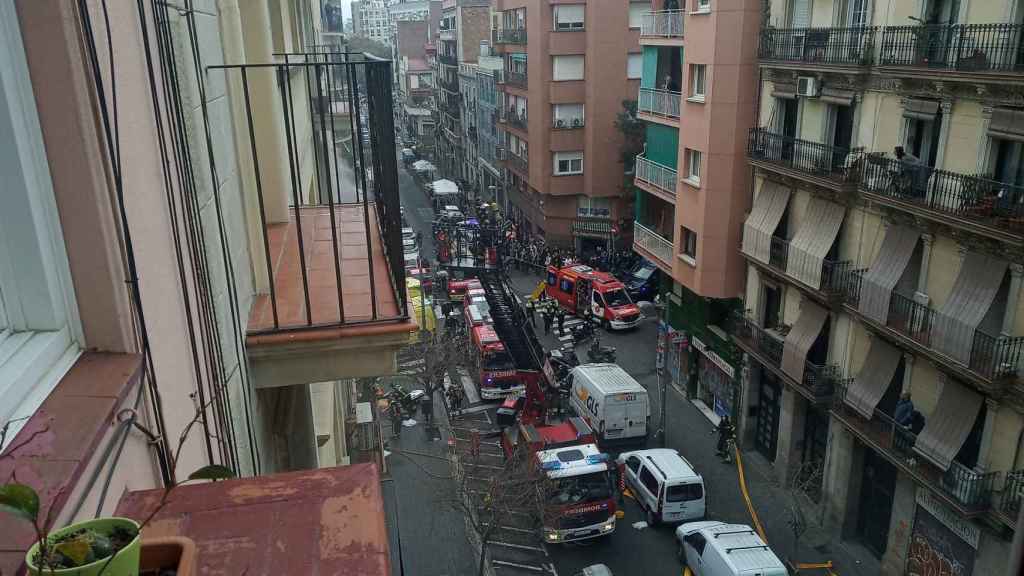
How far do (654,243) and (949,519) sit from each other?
12.7 m

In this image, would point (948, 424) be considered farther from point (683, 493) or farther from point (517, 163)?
point (517, 163)

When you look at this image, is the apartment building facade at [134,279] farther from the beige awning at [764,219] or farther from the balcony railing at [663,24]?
the balcony railing at [663,24]

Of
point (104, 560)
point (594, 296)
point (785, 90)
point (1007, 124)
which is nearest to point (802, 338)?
point (785, 90)

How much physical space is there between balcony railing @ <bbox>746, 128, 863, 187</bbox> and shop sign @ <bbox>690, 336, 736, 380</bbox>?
6.01m

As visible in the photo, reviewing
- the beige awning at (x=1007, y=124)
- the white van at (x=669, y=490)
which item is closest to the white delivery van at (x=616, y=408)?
the white van at (x=669, y=490)

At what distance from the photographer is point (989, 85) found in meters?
12.3

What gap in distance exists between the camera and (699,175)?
2105 cm

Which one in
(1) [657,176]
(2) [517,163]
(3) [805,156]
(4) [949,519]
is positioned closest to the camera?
(4) [949,519]

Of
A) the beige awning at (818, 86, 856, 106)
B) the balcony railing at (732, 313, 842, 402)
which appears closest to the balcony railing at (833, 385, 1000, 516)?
the balcony railing at (732, 313, 842, 402)

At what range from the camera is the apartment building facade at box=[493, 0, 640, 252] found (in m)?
36.7

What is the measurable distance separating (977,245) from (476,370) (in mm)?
15752

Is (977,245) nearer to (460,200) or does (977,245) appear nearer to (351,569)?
(351,569)

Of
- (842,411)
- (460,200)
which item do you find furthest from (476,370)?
(460,200)

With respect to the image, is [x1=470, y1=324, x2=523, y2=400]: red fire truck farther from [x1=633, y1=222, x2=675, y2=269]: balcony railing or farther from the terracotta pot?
the terracotta pot
